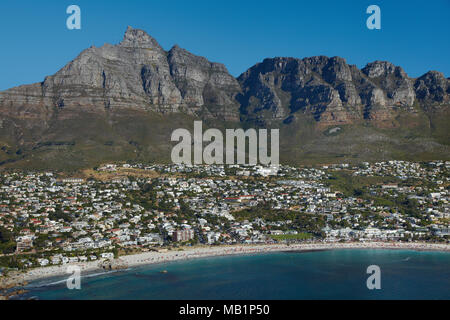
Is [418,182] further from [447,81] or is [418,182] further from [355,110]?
[447,81]

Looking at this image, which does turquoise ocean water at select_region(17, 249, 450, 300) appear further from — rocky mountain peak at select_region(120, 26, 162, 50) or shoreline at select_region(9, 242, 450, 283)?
rocky mountain peak at select_region(120, 26, 162, 50)

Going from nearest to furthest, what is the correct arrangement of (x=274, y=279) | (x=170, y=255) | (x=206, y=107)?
1. (x=274, y=279)
2. (x=170, y=255)
3. (x=206, y=107)

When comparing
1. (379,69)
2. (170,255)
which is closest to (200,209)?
(170,255)

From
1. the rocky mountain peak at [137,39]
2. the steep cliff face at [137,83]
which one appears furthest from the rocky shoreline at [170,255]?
the rocky mountain peak at [137,39]

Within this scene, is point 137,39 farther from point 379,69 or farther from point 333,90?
point 379,69
